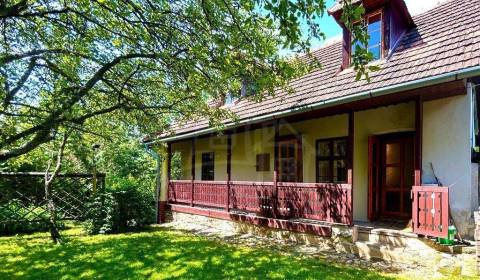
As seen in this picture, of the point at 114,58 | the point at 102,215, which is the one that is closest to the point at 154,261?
the point at 114,58

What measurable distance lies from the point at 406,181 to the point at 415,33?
3448 millimetres

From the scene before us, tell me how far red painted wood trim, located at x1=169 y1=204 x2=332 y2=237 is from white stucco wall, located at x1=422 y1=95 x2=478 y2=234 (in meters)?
2.32

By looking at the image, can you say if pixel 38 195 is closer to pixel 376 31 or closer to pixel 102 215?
pixel 102 215

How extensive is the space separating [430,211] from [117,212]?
27.0ft

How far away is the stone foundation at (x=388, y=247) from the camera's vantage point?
5.66 metres

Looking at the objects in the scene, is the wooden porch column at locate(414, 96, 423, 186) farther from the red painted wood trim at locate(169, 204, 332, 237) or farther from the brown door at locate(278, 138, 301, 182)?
the brown door at locate(278, 138, 301, 182)

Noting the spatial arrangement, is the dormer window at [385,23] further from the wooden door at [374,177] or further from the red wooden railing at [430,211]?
the red wooden railing at [430,211]

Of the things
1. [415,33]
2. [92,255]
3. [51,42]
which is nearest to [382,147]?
[415,33]

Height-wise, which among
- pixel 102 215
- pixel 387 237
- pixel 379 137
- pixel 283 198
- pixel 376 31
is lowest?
pixel 102 215

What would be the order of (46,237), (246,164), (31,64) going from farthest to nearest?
(246,164)
(46,237)
(31,64)

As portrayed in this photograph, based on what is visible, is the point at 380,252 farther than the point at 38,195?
No

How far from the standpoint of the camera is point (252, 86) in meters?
6.99

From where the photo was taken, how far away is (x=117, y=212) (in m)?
10.6

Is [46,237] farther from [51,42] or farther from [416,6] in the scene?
[416,6]
